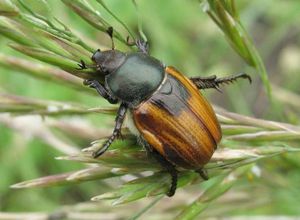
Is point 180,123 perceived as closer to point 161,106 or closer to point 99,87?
point 161,106

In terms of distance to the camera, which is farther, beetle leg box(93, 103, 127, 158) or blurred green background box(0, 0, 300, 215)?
blurred green background box(0, 0, 300, 215)

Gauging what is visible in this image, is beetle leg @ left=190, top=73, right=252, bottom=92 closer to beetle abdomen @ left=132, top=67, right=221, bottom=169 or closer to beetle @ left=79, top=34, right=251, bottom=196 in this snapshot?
beetle @ left=79, top=34, right=251, bottom=196

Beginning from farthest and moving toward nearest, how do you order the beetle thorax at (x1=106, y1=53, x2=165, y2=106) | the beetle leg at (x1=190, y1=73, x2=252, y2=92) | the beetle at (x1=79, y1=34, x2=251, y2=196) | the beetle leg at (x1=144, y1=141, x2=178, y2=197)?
the beetle leg at (x1=190, y1=73, x2=252, y2=92) → the beetle thorax at (x1=106, y1=53, x2=165, y2=106) → the beetle at (x1=79, y1=34, x2=251, y2=196) → the beetle leg at (x1=144, y1=141, x2=178, y2=197)

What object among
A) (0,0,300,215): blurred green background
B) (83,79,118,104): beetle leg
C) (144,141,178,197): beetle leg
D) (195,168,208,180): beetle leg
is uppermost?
(83,79,118,104): beetle leg

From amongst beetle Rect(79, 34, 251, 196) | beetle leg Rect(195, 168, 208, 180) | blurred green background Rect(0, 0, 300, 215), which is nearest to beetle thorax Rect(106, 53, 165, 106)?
beetle Rect(79, 34, 251, 196)

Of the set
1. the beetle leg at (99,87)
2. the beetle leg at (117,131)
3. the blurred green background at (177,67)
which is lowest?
the blurred green background at (177,67)

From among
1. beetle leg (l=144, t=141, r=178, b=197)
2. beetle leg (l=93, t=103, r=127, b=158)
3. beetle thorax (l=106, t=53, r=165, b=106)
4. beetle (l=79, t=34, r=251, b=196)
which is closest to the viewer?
beetle leg (l=93, t=103, r=127, b=158)

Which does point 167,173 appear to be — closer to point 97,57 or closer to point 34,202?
point 97,57

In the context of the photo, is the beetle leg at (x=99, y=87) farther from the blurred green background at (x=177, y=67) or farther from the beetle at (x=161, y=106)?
the blurred green background at (x=177, y=67)

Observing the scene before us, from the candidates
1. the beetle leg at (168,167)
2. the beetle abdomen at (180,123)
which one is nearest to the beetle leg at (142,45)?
the beetle abdomen at (180,123)

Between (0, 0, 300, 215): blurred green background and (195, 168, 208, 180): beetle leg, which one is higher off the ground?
(195, 168, 208, 180): beetle leg
